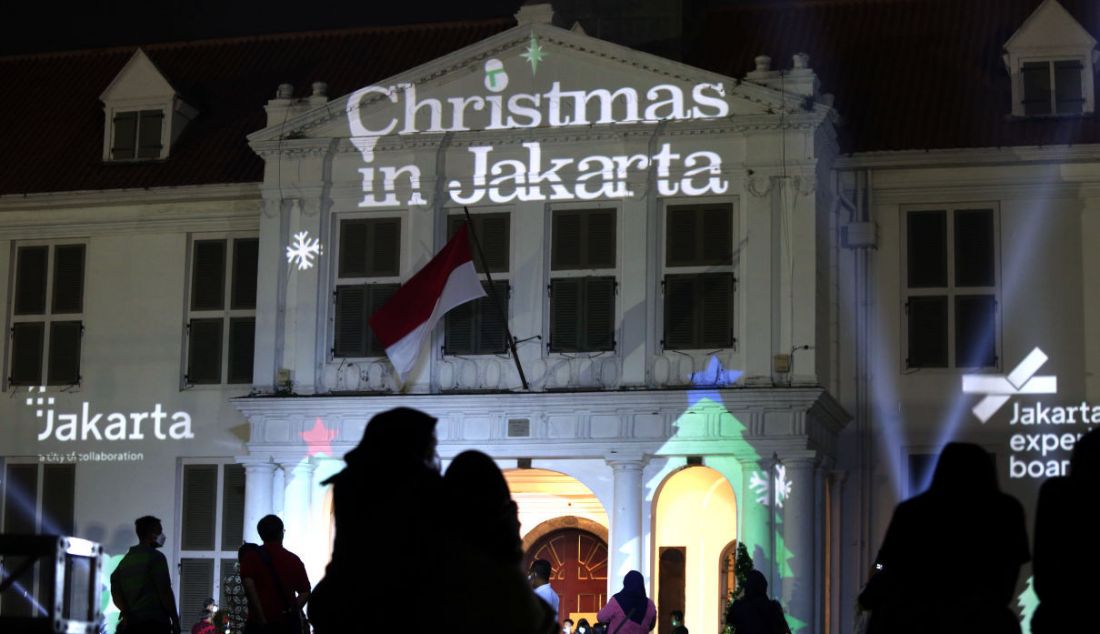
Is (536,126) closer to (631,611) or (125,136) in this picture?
(125,136)

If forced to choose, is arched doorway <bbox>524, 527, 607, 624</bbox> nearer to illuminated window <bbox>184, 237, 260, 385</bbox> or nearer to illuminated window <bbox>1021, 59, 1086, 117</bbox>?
illuminated window <bbox>184, 237, 260, 385</bbox>

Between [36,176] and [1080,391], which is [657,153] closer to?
[1080,391]

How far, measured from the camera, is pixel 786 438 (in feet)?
66.2

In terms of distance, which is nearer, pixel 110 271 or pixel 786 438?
pixel 786 438

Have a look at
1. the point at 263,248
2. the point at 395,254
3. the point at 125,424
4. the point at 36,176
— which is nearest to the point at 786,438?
the point at 395,254

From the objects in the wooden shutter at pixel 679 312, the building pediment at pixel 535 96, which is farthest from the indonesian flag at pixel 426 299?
the wooden shutter at pixel 679 312

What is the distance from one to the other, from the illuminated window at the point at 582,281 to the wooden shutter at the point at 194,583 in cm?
591

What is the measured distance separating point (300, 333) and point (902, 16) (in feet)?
32.2

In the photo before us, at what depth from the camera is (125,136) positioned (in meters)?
25.7

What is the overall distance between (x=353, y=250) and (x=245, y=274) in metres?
2.57

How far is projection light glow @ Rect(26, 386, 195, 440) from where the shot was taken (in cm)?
2408

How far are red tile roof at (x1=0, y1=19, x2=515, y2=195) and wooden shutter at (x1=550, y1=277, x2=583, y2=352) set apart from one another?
5.18m

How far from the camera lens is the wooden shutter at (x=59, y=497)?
24.3 m

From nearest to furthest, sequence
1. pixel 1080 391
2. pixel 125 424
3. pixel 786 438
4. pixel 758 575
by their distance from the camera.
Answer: pixel 758 575 < pixel 786 438 < pixel 1080 391 < pixel 125 424
